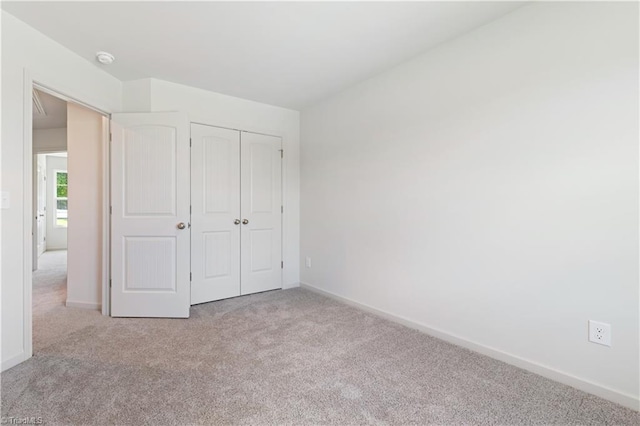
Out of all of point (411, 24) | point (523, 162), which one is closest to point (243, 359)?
point (523, 162)

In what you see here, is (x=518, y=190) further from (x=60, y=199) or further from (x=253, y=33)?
(x=60, y=199)

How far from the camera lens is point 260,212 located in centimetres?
380

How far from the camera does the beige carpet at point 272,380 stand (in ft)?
5.19

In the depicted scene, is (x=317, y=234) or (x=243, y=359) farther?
(x=317, y=234)

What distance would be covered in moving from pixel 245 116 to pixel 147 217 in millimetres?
1597

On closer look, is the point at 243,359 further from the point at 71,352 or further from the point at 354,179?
the point at 354,179

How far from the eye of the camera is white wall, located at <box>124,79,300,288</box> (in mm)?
3051

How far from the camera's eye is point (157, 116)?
9.64 ft

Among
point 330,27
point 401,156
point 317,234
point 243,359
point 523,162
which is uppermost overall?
point 330,27

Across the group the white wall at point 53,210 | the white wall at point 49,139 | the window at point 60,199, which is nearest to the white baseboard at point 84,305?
the white wall at point 49,139

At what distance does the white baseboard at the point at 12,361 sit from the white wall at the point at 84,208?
1.11 metres

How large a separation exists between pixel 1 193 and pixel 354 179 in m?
2.77

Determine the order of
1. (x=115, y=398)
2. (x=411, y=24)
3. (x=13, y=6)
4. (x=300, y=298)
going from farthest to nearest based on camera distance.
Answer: (x=300, y=298) < (x=411, y=24) < (x=13, y=6) < (x=115, y=398)

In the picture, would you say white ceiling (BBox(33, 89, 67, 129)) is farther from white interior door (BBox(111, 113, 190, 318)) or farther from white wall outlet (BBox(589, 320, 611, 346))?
white wall outlet (BBox(589, 320, 611, 346))
